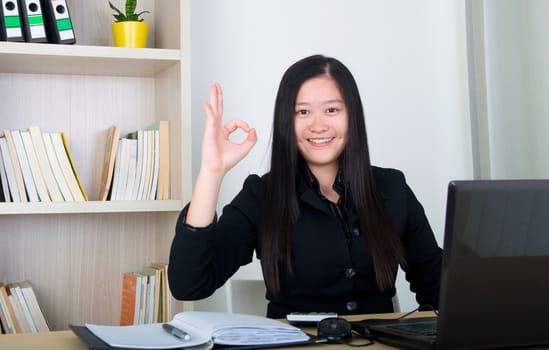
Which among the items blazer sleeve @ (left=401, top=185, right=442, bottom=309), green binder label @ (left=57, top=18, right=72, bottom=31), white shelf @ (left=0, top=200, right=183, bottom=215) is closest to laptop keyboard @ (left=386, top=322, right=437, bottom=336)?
blazer sleeve @ (left=401, top=185, right=442, bottom=309)

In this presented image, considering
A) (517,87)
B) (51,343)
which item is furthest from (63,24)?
(517,87)

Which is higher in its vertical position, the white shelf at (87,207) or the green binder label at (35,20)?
the green binder label at (35,20)

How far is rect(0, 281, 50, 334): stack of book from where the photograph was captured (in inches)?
98.5

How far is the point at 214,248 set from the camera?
1.73 meters

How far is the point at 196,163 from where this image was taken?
2.88 meters

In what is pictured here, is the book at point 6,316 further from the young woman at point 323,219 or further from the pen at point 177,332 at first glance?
the pen at point 177,332

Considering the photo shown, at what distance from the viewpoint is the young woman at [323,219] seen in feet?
6.26

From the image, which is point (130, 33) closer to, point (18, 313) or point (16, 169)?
point (16, 169)

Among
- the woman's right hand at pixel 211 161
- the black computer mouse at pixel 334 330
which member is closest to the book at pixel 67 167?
the woman's right hand at pixel 211 161

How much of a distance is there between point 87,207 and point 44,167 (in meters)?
0.21

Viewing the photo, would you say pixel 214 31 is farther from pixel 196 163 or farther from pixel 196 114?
pixel 196 163

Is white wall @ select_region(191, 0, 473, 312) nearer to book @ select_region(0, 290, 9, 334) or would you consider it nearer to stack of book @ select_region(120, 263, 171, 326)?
stack of book @ select_region(120, 263, 171, 326)

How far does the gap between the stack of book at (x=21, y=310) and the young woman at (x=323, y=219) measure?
3.15 ft

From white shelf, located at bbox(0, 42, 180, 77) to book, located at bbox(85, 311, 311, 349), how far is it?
52.5 inches
